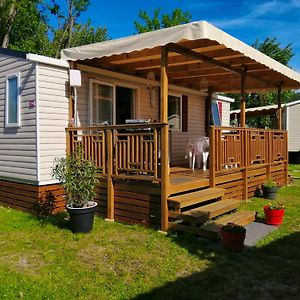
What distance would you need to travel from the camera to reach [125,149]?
5.86 metres

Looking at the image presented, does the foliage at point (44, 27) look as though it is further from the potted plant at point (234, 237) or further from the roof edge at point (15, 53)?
the potted plant at point (234, 237)

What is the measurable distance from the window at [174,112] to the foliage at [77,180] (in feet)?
16.7

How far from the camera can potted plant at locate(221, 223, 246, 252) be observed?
443 cm

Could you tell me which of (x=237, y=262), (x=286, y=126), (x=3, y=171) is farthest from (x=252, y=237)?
(x=286, y=126)

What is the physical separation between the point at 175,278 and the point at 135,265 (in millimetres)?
560

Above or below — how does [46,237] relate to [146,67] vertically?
below

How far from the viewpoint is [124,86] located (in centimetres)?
834

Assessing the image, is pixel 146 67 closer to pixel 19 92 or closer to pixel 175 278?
pixel 19 92

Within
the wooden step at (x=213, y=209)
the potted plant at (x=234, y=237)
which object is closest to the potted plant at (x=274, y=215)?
the wooden step at (x=213, y=209)

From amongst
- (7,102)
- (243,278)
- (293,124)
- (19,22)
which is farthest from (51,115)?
(19,22)

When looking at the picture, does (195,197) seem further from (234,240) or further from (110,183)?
(110,183)

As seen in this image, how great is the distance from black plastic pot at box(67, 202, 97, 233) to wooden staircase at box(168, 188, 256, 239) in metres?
1.19

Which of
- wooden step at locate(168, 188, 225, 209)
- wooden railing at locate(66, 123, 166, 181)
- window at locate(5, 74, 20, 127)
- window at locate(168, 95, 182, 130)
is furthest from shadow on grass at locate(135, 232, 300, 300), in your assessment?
window at locate(168, 95, 182, 130)

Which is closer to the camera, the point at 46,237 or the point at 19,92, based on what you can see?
the point at 46,237
